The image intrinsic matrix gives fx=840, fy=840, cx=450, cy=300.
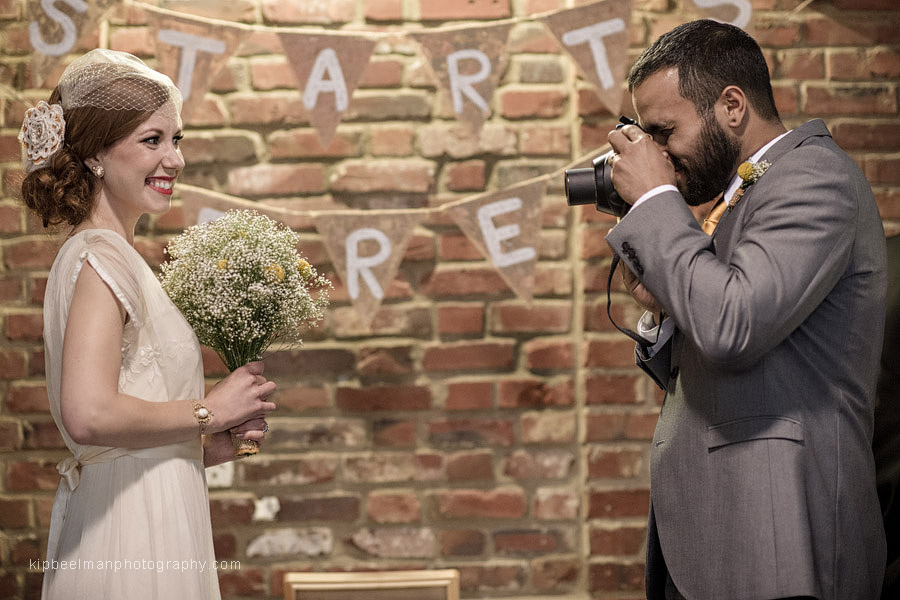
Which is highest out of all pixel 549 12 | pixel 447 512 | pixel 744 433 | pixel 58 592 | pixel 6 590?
pixel 549 12

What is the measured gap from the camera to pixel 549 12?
1.98 metres

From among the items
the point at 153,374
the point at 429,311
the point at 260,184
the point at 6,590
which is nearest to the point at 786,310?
the point at 153,374

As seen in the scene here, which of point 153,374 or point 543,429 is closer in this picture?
point 153,374

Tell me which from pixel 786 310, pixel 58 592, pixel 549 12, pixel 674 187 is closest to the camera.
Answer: pixel 786 310

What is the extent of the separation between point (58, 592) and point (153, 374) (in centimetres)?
36

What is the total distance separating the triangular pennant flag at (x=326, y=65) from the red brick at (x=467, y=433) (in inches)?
31.1

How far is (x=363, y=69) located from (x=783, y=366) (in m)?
1.22

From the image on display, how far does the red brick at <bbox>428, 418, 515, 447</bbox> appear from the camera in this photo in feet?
6.72

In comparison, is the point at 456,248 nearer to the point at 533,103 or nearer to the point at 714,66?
the point at 533,103

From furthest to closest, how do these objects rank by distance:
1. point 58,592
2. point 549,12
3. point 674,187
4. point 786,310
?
point 549,12
point 58,592
point 674,187
point 786,310

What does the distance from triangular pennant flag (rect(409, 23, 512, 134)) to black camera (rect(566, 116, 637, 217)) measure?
2.28 feet

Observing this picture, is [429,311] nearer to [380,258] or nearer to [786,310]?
[380,258]

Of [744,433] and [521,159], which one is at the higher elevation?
[521,159]

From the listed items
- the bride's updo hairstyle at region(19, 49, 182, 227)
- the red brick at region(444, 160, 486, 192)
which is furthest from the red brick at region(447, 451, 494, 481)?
the bride's updo hairstyle at region(19, 49, 182, 227)
